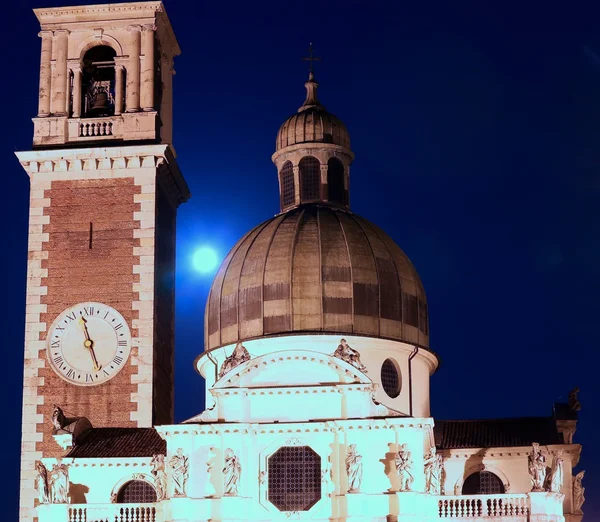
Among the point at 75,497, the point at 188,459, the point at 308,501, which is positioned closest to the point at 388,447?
the point at 308,501

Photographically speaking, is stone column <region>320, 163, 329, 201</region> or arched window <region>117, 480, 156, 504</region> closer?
arched window <region>117, 480, 156, 504</region>

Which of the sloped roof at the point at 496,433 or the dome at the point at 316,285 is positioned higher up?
the dome at the point at 316,285

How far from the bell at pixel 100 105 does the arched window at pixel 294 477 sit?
712 inches

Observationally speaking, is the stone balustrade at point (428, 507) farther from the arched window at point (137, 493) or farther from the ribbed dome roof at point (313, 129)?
the ribbed dome roof at point (313, 129)

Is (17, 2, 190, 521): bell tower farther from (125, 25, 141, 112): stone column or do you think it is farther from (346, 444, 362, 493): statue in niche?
(346, 444, 362, 493): statue in niche

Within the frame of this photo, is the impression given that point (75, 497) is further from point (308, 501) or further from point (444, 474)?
point (444, 474)

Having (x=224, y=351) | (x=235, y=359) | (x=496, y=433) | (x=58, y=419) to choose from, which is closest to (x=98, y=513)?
(x=58, y=419)

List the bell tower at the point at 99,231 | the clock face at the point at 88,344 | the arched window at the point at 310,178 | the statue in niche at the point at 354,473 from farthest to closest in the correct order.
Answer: the arched window at the point at 310,178 → the clock face at the point at 88,344 → the bell tower at the point at 99,231 → the statue in niche at the point at 354,473

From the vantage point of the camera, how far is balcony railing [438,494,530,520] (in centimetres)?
5591

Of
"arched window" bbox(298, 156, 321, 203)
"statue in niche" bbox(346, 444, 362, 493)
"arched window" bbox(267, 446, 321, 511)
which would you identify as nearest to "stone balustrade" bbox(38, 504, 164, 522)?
"arched window" bbox(267, 446, 321, 511)

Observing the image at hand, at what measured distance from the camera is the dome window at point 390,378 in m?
60.8

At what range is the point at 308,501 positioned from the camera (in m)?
56.2

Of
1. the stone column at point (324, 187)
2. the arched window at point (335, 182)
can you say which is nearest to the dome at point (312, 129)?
the arched window at point (335, 182)

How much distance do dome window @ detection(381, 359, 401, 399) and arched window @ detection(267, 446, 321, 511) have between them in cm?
537
